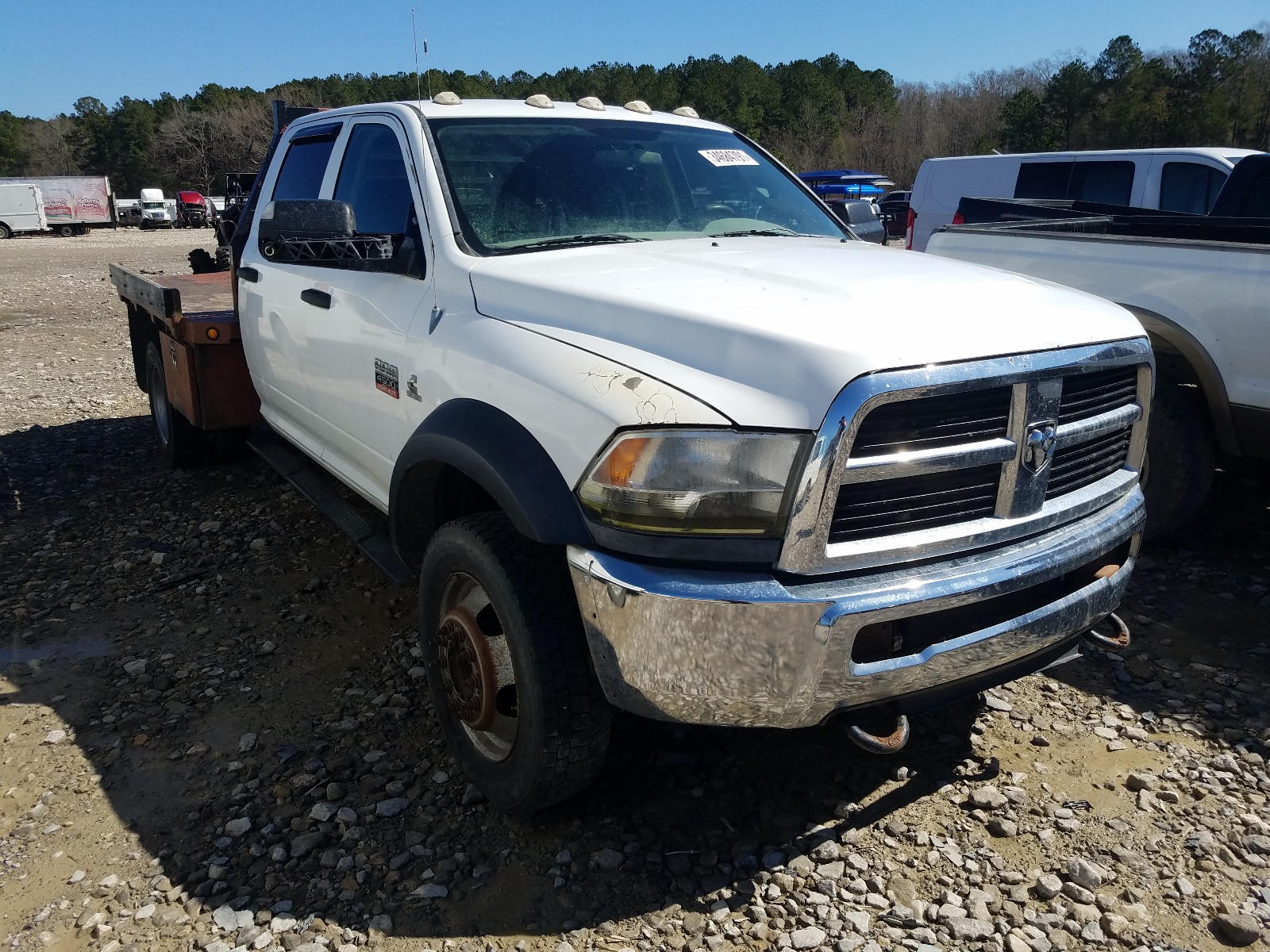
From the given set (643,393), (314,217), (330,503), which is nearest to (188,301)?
(330,503)

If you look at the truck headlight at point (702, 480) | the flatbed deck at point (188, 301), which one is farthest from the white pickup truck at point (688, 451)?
the flatbed deck at point (188, 301)

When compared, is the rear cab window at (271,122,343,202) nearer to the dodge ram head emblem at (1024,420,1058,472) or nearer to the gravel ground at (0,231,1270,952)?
the gravel ground at (0,231,1270,952)

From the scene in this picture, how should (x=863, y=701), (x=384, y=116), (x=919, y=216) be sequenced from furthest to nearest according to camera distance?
(x=919, y=216)
(x=384, y=116)
(x=863, y=701)

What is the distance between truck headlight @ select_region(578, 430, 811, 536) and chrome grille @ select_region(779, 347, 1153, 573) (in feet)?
0.23

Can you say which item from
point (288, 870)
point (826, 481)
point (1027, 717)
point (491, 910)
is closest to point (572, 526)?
point (826, 481)

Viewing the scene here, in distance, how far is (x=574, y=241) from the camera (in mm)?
3260

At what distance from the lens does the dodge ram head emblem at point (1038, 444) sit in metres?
2.41

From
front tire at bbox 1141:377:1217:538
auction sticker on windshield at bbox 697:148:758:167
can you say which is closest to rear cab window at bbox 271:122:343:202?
auction sticker on windshield at bbox 697:148:758:167

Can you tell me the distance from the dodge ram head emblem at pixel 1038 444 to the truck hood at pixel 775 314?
0.19 meters

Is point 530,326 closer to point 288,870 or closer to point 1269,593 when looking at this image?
point 288,870

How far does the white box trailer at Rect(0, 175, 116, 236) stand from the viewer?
4856 cm

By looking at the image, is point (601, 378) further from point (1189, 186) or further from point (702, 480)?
point (1189, 186)

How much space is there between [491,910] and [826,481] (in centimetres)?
141

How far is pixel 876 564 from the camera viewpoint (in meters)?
2.24
